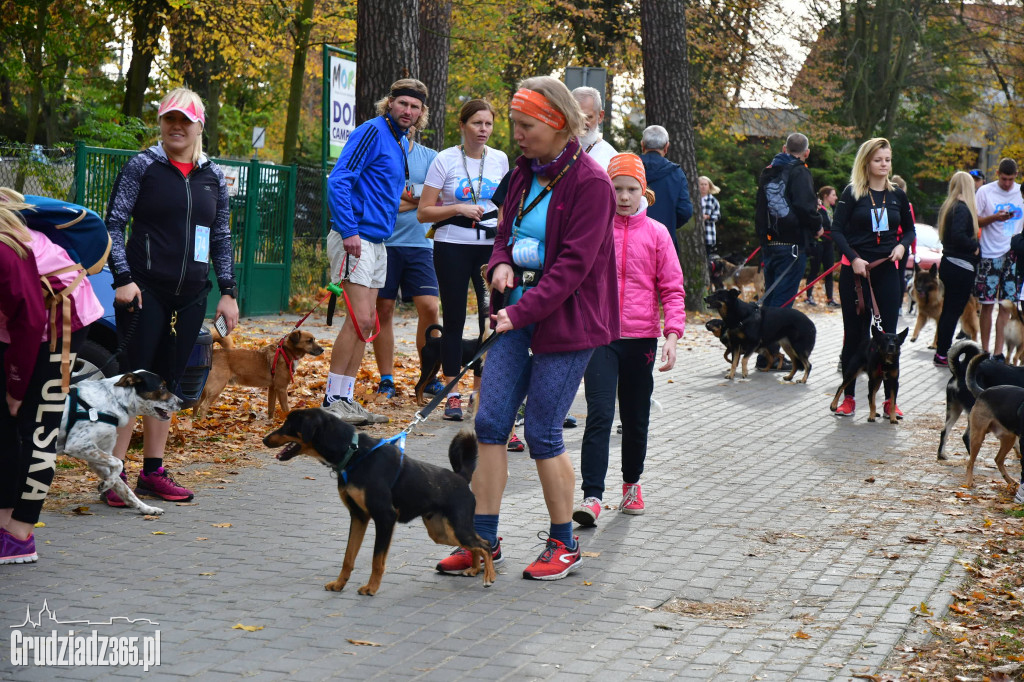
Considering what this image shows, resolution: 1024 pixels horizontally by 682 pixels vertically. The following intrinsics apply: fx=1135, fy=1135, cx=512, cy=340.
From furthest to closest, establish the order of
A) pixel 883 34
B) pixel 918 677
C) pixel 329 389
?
pixel 883 34 → pixel 329 389 → pixel 918 677

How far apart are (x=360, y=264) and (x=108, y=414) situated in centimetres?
282

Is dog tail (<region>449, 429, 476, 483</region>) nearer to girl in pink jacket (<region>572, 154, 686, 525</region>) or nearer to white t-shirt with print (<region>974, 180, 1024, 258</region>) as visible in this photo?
girl in pink jacket (<region>572, 154, 686, 525</region>)

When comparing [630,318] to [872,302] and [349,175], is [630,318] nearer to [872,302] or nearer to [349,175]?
[349,175]

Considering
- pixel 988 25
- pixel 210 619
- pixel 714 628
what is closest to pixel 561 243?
pixel 714 628

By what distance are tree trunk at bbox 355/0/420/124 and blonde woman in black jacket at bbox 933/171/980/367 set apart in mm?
6289

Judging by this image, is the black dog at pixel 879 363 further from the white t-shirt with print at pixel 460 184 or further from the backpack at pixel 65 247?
the backpack at pixel 65 247

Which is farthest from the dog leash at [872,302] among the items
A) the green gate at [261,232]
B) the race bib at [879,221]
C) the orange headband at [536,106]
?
the green gate at [261,232]

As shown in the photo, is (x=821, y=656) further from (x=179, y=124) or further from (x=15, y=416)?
(x=179, y=124)

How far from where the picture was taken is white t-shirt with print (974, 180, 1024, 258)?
44.8ft

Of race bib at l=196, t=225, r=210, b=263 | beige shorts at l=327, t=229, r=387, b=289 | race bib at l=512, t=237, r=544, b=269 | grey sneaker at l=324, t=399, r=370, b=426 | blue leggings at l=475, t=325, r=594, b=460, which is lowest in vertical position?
grey sneaker at l=324, t=399, r=370, b=426

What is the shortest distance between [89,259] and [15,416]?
0.83 m

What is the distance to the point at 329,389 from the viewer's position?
8.77 metres

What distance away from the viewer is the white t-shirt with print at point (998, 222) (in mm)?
13648

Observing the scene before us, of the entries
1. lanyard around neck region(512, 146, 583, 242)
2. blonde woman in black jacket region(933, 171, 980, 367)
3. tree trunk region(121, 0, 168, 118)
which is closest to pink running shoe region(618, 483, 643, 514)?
lanyard around neck region(512, 146, 583, 242)
